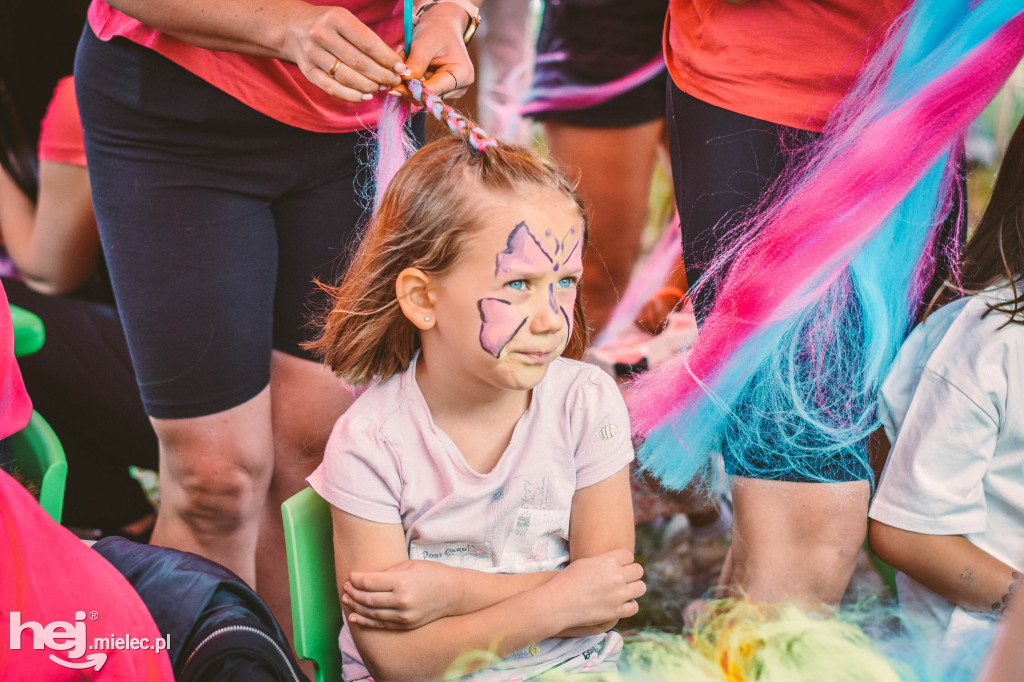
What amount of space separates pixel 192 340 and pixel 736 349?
730mm

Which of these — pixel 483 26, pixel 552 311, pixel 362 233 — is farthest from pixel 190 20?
pixel 483 26

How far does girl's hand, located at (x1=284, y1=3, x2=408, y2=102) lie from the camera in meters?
0.98

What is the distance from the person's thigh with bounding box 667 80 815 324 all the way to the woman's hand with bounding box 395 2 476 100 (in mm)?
307

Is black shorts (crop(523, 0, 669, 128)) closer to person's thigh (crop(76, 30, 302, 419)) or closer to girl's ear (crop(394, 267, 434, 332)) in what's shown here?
person's thigh (crop(76, 30, 302, 419))

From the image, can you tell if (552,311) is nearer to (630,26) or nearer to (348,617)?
(348,617)

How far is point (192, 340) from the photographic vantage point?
3.95 feet

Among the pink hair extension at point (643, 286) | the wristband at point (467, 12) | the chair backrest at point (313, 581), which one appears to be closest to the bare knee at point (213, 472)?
the chair backrest at point (313, 581)

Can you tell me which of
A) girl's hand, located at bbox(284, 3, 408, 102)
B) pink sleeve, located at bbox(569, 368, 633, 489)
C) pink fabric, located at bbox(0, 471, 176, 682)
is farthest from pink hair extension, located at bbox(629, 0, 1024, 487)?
pink fabric, located at bbox(0, 471, 176, 682)

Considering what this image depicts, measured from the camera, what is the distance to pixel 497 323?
3.25 feet

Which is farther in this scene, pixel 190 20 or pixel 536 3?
pixel 536 3

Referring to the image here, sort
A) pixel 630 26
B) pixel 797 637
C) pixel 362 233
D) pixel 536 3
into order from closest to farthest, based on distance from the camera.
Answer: pixel 797 637 < pixel 362 233 < pixel 630 26 < pixel 536 3

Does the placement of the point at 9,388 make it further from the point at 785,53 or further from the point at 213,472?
the point at 785,53

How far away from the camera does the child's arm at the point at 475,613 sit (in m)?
0.99

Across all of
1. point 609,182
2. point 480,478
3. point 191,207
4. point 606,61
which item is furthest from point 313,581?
point 606,61
